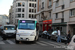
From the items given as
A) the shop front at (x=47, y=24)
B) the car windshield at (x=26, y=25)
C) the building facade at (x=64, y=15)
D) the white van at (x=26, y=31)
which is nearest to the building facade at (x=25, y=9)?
the shop front at (x=47, y=24)

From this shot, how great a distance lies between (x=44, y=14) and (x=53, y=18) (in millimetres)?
5469

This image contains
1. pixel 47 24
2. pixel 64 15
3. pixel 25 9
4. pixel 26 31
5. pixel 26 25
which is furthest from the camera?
pixel 25 9

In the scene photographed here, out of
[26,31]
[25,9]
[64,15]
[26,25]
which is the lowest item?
[26,31]

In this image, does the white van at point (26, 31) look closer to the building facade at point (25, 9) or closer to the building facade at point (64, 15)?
the building facade at point (64, 15)

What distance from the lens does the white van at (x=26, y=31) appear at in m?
14.2

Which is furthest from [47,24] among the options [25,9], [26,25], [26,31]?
[25,9]

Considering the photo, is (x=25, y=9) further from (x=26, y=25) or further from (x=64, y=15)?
(x=26, y=25)

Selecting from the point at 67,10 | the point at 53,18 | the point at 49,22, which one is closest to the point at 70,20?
the point at 67,10

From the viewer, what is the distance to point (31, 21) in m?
15.5

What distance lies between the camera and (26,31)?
14.4m

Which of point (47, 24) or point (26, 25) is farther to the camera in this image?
point (47, 24)

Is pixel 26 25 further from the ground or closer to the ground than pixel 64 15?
closer to the ground

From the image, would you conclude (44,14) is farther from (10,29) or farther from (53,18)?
(10,29)

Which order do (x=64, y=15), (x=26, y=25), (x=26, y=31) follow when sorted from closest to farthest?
1. (x=26, y=31)
2. (x=26, y=25)
3. (x=64, y=15)
